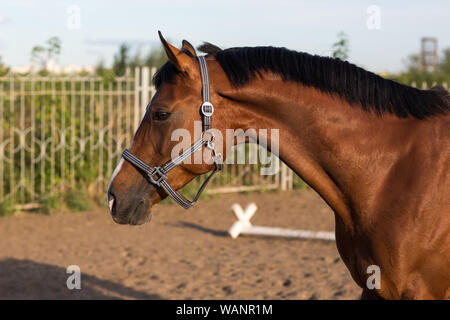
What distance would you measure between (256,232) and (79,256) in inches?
94.7

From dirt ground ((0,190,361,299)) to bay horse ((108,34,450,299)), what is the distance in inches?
112

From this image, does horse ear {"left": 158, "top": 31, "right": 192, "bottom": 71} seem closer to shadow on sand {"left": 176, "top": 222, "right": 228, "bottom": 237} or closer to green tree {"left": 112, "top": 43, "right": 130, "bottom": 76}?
shadow on sand {"left": 176, "top": 222, "right": 228, "bottom": 237}

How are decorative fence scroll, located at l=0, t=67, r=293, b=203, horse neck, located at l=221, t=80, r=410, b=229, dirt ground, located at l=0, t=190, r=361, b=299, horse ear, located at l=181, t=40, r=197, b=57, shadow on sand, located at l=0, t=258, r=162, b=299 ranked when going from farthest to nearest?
decorative fence scroll, located at l=0, t=67, r=293, b=203 < dirt ground, located at l=0, t=190, r=361, b=299 < shadow on sand, located at l=0, t=258, r=162, b=299 < horse ear, located at l=181, t=40, r=197, b=57 < horse neck, located at l=221, t=80, r=410, b=229

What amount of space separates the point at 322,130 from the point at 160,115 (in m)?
0.86

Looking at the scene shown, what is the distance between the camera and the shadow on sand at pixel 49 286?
5852 mm

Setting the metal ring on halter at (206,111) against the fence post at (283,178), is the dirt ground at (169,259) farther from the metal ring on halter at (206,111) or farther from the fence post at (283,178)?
the metal ring on halter at (206,111)

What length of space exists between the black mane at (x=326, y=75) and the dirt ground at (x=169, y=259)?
117 inches

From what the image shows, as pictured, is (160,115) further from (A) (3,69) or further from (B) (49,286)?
(A) (3,69)

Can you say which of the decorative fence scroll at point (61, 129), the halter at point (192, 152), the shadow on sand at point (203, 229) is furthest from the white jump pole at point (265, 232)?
the halter at point (192, 152)

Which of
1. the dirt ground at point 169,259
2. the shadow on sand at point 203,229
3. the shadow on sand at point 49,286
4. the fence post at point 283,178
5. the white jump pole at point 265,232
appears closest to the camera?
the shadow on sand at point 49,286

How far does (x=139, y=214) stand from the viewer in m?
3.08

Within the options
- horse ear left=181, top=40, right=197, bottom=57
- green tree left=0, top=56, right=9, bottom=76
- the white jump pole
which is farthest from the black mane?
green tree left=0, top=56, right=9, bottom=76

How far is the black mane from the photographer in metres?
3.09
